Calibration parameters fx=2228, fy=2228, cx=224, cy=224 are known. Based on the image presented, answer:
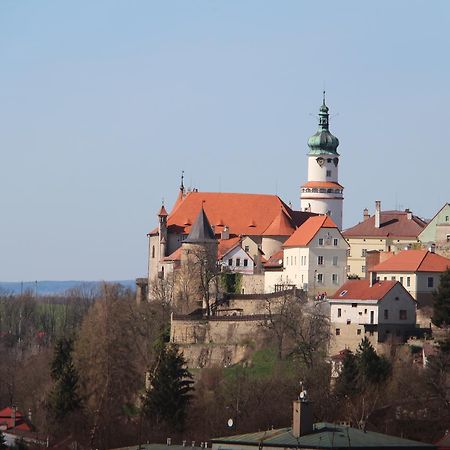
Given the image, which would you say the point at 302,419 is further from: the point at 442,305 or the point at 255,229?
the point at 255,229

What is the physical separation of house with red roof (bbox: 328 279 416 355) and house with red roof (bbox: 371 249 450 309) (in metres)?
2.39

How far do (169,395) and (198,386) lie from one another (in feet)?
27.9

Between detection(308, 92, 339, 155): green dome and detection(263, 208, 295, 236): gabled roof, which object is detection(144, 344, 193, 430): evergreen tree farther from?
detection(308, 92, 339, 155): green dome

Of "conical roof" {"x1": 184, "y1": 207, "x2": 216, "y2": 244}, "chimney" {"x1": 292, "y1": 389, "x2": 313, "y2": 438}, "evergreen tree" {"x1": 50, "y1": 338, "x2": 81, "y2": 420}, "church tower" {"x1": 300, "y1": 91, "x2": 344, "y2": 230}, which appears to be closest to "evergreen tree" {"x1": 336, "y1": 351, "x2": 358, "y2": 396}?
"evergreen tree" {"x1": 50, "y1": 338, "x2": 81, "y2": 420}

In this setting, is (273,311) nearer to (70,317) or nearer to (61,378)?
(61,378)

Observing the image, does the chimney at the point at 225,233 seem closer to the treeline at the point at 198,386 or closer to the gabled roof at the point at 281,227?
the gabled roof at the point at 281,227

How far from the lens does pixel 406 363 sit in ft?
317

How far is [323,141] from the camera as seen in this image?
139 m

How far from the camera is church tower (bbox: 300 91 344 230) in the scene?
5276 inches

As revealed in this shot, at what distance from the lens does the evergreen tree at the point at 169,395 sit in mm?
90562

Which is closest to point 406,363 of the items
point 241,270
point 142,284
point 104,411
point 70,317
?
point 104,411

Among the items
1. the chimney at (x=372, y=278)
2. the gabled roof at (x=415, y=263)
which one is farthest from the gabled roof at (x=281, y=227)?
the chimney at (x=372, y=278)

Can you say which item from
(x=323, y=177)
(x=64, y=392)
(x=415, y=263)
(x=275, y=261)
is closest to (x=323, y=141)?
(x=323, y=177)

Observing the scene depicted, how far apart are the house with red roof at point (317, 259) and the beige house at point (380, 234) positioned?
18.0 ft
